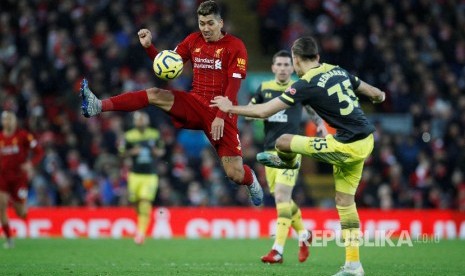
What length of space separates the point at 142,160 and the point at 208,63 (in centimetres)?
710

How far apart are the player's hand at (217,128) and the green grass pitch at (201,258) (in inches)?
63.5

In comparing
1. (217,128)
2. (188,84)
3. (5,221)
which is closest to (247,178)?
(217,128)

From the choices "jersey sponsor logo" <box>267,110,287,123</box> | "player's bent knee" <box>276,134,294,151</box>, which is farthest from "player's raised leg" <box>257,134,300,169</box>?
"jersey sponsor logo" <box>267,110,287,123</box>

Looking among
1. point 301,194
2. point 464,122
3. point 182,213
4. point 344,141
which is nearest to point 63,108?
point 182,213

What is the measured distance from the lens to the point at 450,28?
81.4 ft

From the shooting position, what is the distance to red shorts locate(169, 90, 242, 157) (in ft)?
35.9

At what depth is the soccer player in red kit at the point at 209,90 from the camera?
10742 millimetres

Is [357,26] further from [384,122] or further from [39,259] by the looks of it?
[39,259]

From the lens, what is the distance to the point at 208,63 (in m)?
11.2

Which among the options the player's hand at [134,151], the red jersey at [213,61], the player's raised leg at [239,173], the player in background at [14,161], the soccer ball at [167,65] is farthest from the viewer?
the player's hand at [134,151]

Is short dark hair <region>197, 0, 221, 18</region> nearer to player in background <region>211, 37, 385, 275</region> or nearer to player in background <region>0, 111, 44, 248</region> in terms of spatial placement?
player in background <region>211, 37, 385, 275</region>

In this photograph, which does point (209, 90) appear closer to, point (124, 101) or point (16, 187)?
point (124, 101)

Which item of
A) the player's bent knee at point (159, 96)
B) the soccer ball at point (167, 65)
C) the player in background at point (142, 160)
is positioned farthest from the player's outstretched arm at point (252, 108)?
the player in background at point (142, 160)

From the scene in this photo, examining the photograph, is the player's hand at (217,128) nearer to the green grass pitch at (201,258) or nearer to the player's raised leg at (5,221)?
the green grass pitch at (201,258)
